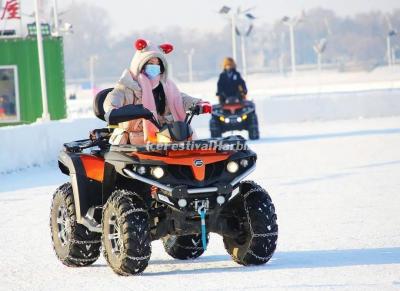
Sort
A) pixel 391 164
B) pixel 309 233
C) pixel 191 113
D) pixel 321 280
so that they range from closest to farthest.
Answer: pixel 321 280
pixel 191 113
pixel 309 233
pixel 391 164

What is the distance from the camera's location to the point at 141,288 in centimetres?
861

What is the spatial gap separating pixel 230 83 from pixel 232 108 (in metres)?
0.65

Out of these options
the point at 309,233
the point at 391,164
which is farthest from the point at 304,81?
the point at 309,233

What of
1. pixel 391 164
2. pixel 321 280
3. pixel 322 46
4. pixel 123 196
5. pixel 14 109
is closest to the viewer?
pixel 321 280

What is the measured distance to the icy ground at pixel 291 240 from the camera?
29.0ft

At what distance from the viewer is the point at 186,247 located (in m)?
10.2

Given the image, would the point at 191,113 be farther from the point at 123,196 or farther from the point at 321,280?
the point at 321,280

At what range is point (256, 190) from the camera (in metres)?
9.52

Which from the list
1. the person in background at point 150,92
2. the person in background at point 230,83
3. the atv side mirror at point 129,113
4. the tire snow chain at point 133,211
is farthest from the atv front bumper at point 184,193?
the person in background at point 230,83

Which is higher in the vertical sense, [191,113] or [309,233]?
[191,113]

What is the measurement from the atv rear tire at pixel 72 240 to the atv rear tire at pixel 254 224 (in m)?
1.23

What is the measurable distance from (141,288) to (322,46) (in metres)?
99.3

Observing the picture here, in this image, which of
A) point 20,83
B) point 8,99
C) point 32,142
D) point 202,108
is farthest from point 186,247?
point 20,83

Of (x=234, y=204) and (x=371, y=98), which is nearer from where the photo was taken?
(x=234, y=204)
